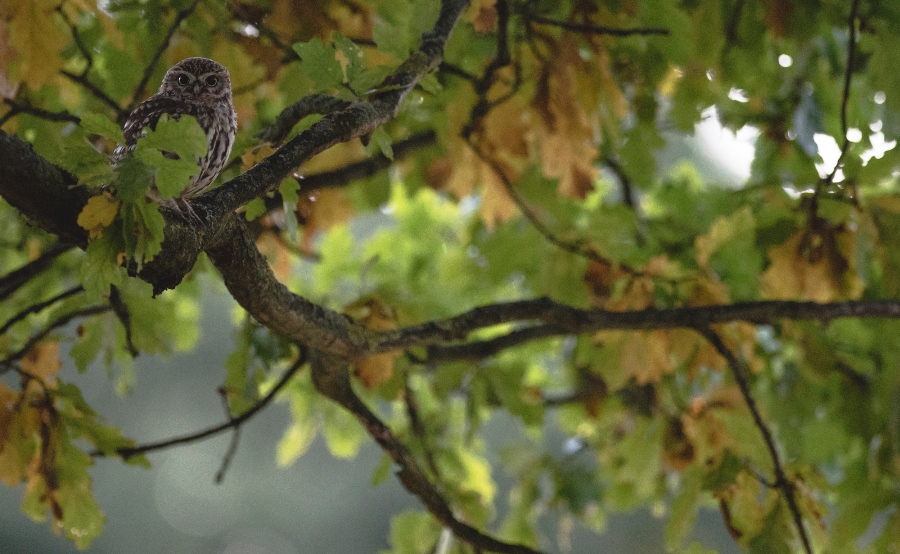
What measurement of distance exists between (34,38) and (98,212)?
2.56ft

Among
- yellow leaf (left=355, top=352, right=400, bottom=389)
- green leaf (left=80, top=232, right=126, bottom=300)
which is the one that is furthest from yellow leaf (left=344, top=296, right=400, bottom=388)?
green leaf (left=80, top=232, right=126, bottom=300)

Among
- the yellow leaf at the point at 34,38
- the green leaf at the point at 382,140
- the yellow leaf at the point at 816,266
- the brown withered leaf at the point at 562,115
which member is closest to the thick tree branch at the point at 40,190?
the green leaf at the point at 382,140

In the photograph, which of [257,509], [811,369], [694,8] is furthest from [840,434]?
[257,509]

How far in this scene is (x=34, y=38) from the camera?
1.31 m

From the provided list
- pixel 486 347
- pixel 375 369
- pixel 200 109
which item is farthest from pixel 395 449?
pixel 200 109

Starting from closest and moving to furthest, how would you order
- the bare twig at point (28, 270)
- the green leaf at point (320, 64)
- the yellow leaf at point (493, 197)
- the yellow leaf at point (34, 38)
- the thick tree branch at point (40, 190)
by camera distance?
1. the thick tree branch at point (40, 190)
2. the green leaf at point (320, 64)
3. the yellow leaf at point (34, 38)
4. the bare twig at point (28, 270)
5. the yellow leaf at point (493, 197)

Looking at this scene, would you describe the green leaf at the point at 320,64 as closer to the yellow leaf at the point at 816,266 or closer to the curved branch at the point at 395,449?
the curved branch at the point at 395,449

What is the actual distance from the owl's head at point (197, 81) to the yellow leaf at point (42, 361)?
24.2 inches

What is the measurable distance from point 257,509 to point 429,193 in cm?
437

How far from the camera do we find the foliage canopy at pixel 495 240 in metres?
0.97

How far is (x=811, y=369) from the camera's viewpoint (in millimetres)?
1902

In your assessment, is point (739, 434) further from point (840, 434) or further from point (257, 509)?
point (257, 509)

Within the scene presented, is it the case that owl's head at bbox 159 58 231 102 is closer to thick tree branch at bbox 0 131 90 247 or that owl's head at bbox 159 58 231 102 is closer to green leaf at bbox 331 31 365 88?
green leaf at bbox 331 31 365 88

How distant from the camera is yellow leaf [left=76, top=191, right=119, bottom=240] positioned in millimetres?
680
